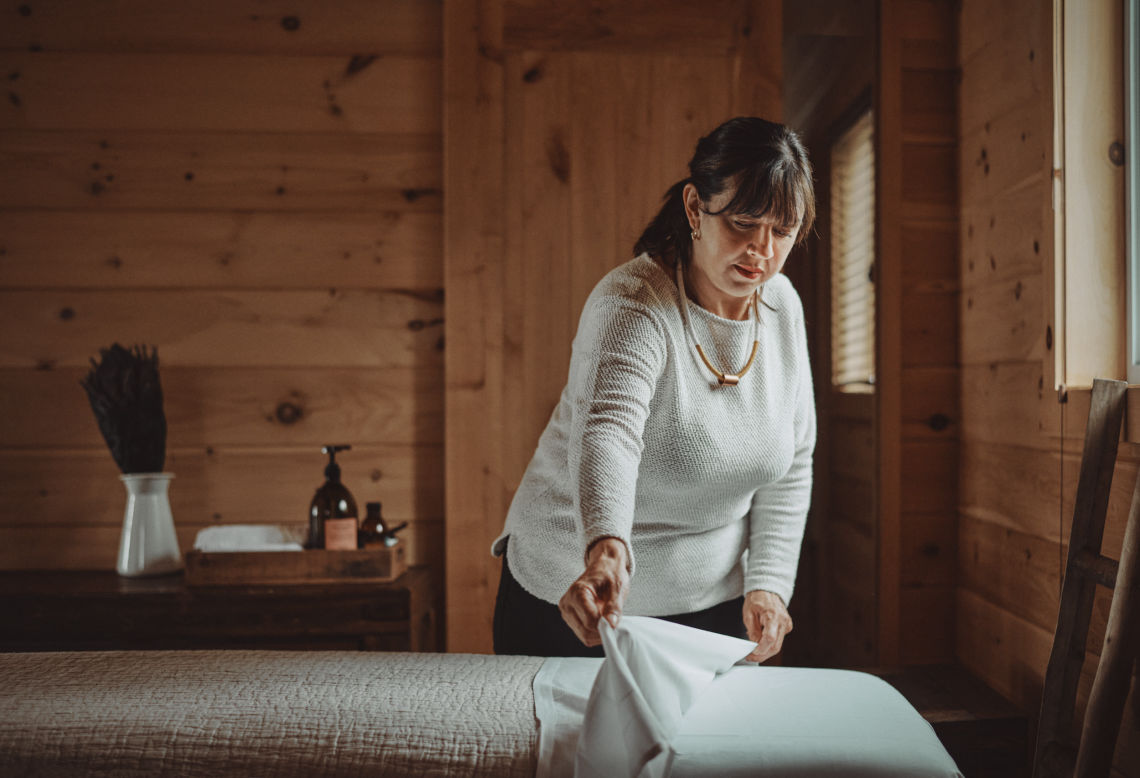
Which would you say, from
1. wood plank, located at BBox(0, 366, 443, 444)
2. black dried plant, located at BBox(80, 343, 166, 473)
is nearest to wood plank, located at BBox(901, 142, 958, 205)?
wood plank, located at BBox(0, 366, 443, 444)

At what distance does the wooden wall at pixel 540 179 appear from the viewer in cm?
195

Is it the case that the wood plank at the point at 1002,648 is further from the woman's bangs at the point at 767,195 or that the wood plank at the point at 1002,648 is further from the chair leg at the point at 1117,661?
the woman's bangs at the point at 767,195

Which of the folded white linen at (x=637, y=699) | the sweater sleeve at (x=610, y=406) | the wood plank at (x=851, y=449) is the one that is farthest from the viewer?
the wood plank at (x=851, y=449)

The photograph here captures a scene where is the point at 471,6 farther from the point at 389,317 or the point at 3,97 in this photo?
the point at 3,97

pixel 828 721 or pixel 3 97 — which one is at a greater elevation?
pixel 3 97

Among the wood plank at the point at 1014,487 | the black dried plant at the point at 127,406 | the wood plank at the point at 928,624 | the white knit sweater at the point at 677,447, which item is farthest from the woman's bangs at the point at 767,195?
the black dried plant at the point at 127,406

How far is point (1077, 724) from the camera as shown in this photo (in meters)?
1.43

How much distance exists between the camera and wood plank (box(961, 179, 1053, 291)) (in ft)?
5.11

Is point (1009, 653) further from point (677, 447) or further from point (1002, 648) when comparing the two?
point (677, 447)

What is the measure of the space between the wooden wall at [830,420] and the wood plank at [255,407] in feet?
3.96

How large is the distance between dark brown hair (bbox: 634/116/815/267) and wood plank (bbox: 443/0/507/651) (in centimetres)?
90

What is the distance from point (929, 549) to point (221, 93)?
211 centimetres

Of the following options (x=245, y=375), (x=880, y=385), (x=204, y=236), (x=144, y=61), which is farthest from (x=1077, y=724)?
(x=144, y=61)

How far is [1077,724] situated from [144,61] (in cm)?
249
